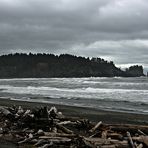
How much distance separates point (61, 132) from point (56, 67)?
529 ft

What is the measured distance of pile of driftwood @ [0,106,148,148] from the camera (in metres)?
11.3

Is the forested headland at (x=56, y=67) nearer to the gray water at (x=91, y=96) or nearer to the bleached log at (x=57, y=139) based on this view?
the gray water at (x=91, y=96)

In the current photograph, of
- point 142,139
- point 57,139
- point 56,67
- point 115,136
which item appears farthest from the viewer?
point 56,67

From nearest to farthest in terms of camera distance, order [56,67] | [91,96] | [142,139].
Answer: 1. [142,139]
2. [91,96]
3. [56,67]

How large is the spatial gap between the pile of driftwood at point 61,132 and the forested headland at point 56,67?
146715mm

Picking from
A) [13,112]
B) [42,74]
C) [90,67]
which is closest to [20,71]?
[42,74]

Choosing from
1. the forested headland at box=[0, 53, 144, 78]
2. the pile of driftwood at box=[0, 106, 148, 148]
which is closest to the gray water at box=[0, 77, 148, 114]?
the pile of driftwood at box=[0, 106, 148, 148]

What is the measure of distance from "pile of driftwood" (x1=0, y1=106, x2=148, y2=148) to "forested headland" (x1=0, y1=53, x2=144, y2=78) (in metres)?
147

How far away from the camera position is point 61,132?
1292 centimetres

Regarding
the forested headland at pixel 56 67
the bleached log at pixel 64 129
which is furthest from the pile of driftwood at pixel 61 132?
the forested headland at pixel 56 67

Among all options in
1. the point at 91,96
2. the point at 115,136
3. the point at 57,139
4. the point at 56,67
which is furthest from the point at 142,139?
the point at 56,67

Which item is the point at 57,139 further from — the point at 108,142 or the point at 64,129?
the point at 108,142

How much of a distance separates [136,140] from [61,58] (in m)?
165

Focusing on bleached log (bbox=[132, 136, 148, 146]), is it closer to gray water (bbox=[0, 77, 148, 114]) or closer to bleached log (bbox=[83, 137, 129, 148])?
bleached log (bbox=[83, 137, 129, 148])
